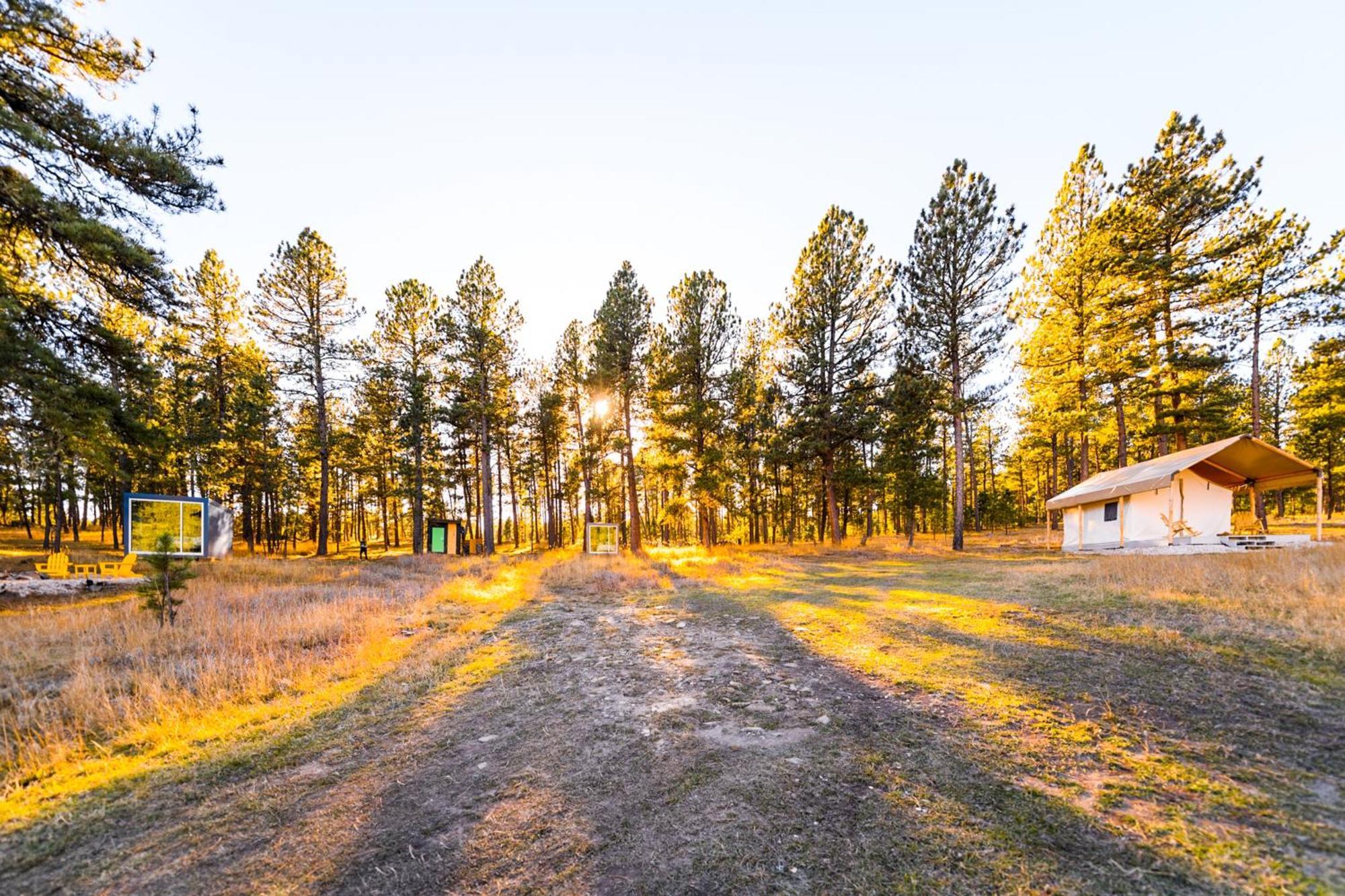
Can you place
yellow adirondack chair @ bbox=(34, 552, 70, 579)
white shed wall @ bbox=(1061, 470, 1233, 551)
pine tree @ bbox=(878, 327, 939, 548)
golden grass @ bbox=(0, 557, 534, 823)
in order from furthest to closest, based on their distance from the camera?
pine tree @ bbox=(878, 327, 939, 548) → white shed wall @ bbox=(1061, 470, 1233, 551) → yellow adirondack chair @ bbox=(34, 552, 70, 579) → golden grass @ bbox=(0, 557, 534, 823)

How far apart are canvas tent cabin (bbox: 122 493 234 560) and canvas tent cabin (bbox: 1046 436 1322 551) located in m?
31.7

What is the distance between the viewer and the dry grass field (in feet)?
7.91

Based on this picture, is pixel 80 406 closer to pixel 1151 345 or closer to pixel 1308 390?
pixel 1151 345

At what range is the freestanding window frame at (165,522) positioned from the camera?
1611 cm

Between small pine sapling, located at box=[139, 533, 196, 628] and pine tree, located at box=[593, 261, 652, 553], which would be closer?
small pine sapling, located at box=[139, 533, 196, 628]

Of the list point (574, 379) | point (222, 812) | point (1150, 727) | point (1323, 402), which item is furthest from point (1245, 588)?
point (1323, 402)

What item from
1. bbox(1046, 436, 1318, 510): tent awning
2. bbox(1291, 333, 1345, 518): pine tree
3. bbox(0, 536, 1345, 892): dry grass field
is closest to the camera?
bbox(0, 536, 1345, 892): dry grass field

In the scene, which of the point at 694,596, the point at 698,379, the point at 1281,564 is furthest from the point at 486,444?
the point at 1281,564

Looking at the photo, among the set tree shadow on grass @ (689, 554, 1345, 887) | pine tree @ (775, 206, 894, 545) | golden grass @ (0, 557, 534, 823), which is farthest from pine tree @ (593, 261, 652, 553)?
tree shadow on grass @ (689, 554, 1345, 887)

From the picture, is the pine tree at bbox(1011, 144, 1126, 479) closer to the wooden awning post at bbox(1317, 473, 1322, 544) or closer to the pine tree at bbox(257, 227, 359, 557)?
the wooden awning post at bbox(1317, 473, 1322, 544)

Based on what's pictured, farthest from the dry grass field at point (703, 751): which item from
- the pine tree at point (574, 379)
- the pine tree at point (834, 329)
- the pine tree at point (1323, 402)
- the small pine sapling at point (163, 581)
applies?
the pine tree at point (1323, 402)

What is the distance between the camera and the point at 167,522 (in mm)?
16562

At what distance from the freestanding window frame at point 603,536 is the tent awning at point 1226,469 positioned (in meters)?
20.1

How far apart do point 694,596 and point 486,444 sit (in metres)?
16.7
